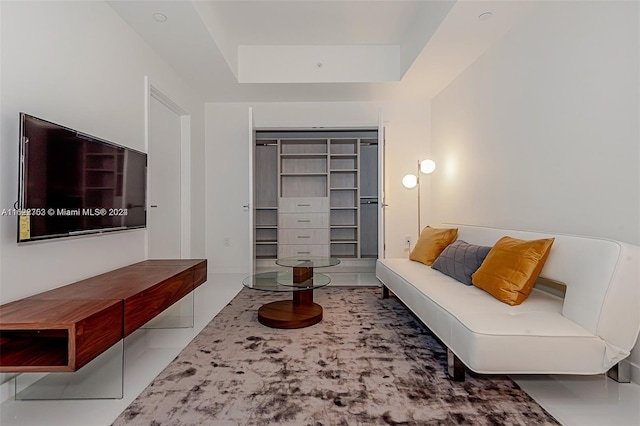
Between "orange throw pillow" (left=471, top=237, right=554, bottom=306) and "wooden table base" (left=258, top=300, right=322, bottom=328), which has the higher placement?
"orange throw pillow" (left=471, top=237, right=554, bottom=306)

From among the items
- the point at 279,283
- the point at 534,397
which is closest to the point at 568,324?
the point at 534,397

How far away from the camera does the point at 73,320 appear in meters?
1.36

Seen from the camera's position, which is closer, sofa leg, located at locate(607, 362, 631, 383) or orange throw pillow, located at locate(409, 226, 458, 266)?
sofa leg, located at locate(607, 362, 631, 383)

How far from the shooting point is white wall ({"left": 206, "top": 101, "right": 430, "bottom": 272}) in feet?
15.9

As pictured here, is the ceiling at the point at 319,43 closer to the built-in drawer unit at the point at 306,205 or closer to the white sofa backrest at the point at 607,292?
the built-in drawer unit at the point at 306,205

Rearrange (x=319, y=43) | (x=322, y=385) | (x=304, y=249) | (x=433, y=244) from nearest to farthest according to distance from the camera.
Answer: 1. (x=322, y=385)
2. (x=433, y=244)
3. (x=319, y=43)
4. (x=304, y=249)

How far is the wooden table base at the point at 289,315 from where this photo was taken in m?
2.53

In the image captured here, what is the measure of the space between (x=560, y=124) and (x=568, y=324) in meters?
1.48

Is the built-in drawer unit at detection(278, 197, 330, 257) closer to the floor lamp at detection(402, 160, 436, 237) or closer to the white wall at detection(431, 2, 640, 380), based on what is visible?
the floor lamp at detection(402, 160, 436, 237)

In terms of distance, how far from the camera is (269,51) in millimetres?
4027

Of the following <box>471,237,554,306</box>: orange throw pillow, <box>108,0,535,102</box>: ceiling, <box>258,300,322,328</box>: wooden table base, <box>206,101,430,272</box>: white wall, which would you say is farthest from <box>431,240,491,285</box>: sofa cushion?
<box>206,101,430,272</box>: white wall

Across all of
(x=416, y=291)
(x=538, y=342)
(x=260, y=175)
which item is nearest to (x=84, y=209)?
(x=416, y=291)

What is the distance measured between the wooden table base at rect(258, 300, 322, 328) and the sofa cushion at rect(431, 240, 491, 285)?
43.8 inches

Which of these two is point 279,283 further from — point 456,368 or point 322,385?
point 456,368
